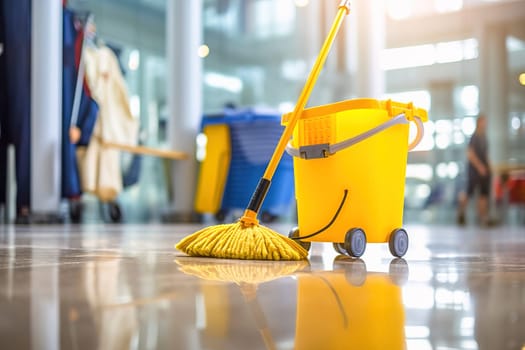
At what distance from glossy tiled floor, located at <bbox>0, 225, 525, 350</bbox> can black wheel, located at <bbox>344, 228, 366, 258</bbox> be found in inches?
10.6

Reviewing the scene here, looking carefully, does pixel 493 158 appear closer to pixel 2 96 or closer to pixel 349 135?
pixel 2 96

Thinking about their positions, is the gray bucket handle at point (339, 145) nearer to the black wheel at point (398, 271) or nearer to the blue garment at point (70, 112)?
the black wheel at point (398, 271)

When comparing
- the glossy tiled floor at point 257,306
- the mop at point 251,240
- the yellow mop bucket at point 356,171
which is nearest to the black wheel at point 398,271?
the glossy tiled floor at point 257,306

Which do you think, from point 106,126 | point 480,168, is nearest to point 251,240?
point 106,126

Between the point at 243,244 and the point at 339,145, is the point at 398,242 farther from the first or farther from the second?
the point at 243,244

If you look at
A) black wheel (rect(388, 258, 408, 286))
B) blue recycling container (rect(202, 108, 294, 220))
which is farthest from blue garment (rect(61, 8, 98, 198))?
black wheel (rect(388, 258, 408, 286))

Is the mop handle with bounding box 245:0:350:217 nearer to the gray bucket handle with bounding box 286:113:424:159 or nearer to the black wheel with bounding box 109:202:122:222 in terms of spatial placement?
the gray bucket handle with bounding box 286:113:424:159

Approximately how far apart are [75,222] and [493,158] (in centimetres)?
584

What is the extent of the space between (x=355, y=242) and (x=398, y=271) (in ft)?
1.23

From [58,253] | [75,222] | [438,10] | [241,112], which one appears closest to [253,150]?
[241,112]

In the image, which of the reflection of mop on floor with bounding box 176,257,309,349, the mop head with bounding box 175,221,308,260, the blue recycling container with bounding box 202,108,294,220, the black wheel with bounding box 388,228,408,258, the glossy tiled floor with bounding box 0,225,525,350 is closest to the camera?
the glossy tiled floor with bounding box 0,225,525,350

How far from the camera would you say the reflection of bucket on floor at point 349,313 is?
70 cm

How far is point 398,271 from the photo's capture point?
1.50 m

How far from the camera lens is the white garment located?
17.6ft
